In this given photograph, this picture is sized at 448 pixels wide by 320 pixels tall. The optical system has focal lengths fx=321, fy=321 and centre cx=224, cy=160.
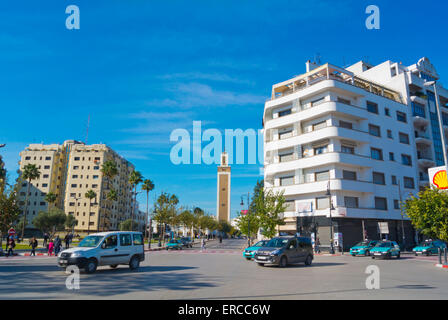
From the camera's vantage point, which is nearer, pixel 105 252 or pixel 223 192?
pixel 105 252

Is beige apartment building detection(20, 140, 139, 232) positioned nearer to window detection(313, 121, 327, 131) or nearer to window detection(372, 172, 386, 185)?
window detection(313, 121, 327, 131)

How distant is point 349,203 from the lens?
4162cm

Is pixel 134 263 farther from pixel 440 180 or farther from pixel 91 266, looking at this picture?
pixel 440 180

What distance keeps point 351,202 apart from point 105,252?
3507 centimetres

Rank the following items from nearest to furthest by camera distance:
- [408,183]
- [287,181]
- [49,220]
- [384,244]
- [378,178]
→ [384,244], [378,178], [287,181], [408,183], [49,220]

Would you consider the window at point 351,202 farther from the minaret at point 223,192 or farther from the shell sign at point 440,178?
the minaret at point 223,192

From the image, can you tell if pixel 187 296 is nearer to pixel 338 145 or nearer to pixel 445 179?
pixel 445 179

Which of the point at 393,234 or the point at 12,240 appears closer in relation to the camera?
the point at 12,240

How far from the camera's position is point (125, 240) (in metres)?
15.8

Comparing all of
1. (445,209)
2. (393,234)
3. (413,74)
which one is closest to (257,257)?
(445,209)

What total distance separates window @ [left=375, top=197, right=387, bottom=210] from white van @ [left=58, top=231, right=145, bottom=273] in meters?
36.6

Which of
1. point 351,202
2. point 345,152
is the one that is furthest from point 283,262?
point 345,152

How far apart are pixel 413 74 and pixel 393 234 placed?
97.2 feet

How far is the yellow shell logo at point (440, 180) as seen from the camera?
21641 mm
